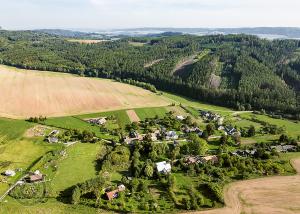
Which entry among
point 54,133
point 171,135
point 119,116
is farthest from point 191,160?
point 119,116

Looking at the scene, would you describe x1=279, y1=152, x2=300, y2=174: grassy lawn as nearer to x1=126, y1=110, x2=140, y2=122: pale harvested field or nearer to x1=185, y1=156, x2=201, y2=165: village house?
x1=185, y1=156, x2=201, y2=165: village house

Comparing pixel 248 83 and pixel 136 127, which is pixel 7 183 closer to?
pixel 136 127

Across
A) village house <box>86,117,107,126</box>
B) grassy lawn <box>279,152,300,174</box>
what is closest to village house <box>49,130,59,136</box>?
village house <box>86,117,107,126</box>

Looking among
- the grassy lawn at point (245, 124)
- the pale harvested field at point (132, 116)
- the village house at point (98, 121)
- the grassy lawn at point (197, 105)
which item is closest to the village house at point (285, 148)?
the grassy lawn at point (245, 124)

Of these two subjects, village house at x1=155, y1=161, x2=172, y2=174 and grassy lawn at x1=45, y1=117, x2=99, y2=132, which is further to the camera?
grassy lawn at x1=45, y1=117, x2=99, y2=132

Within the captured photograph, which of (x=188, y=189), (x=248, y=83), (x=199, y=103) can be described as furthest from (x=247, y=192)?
(x=248, y=83)

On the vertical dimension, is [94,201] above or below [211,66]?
below

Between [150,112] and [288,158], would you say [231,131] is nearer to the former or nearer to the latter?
[288,158]
